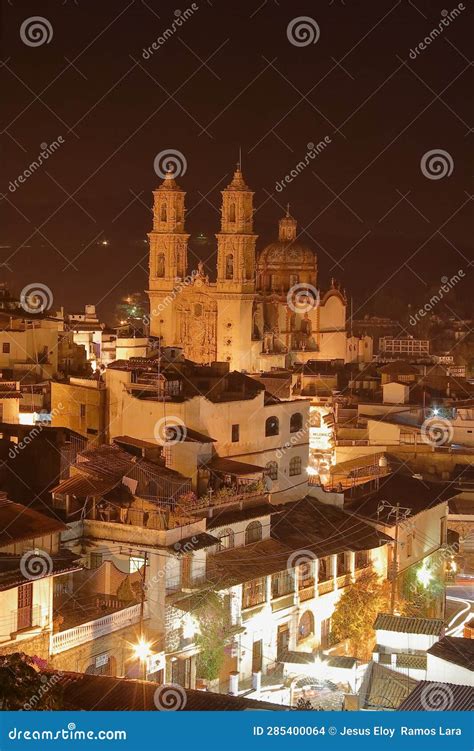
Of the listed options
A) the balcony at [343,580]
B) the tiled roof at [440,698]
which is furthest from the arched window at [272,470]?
the tiled roof at [440,698]

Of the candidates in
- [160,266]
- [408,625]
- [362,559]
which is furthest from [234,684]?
[160,266]

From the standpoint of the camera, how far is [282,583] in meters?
11.1

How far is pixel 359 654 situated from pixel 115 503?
8.37 ft

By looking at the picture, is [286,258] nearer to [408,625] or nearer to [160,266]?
[160,266]

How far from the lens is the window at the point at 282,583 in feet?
36.3

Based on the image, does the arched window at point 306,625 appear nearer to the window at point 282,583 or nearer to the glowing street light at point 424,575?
the window at point 282,583

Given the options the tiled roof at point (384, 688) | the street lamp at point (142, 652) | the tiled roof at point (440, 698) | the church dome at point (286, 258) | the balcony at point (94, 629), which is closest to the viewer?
the tiled roof at point (440, 698)

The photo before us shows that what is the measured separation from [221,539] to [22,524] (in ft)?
7.11

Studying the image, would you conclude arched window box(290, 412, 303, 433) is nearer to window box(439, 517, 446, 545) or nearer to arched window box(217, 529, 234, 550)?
window box(439, 517, 446, 545)

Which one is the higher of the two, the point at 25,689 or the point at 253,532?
the point at 253,532

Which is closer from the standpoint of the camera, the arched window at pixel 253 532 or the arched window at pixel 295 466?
the arched window at pixel 253 532

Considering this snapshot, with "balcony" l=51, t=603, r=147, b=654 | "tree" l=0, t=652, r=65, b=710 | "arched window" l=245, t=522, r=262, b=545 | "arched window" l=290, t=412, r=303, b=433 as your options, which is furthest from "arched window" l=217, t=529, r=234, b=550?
"tree" l=0, t=652, r=65, b=710

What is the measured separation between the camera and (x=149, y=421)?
13.0m

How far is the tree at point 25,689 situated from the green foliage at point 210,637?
2844 millimetres
